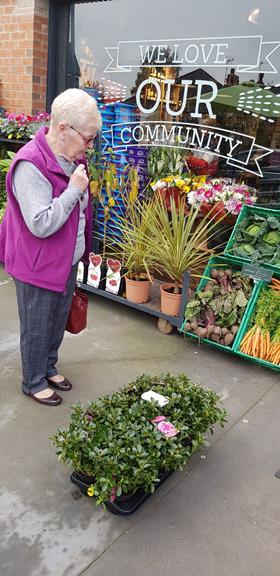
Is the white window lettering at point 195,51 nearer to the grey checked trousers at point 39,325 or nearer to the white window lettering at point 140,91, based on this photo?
the white window lettering at point 140,91

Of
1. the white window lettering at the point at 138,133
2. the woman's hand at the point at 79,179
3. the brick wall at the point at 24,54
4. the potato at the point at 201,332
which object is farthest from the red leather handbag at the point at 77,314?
the brick wall at the point at 24,54

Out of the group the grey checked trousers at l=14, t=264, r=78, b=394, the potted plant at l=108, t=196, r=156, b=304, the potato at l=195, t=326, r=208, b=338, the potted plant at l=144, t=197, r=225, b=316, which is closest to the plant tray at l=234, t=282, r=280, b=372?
the potato at l=195, t=326, r=208, b=338

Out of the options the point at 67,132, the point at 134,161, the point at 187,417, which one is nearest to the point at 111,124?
the point at 134,161

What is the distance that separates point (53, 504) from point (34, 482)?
17 centimetres

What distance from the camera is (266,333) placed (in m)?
3.36

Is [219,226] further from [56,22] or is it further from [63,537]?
[56,22]

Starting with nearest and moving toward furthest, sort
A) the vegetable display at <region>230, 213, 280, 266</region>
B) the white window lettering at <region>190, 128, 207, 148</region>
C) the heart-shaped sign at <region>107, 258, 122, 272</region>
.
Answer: the vegetable display at <region>230, 213, 280, 266</region> < the heart-shaped sign at <region>107, 258, 122, 272</region> < the white window lettering at <region>190, 128, 207, 148</region>

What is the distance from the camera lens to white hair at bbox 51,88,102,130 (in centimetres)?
229

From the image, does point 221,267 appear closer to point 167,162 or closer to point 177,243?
point 177,243

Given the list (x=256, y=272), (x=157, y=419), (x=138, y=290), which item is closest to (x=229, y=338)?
(x=256, y=272)

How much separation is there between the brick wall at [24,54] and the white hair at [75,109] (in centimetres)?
370

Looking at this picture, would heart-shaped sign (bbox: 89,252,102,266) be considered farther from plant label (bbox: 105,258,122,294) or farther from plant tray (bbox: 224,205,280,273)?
plant tray (bbox: 224,205,280,273)

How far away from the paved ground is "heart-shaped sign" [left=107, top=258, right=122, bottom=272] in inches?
39.8

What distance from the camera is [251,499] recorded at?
2.26 meters
